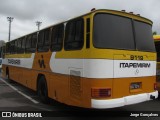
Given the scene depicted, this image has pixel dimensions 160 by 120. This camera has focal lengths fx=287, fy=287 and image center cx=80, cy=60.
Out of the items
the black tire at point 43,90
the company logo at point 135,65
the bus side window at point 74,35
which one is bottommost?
the black tire at point 43,90

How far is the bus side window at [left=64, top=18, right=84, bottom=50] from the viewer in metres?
7.37

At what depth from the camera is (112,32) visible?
734cm

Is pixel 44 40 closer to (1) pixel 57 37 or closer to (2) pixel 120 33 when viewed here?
(1) pixel 57 37

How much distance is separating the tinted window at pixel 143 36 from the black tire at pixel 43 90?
3653 mm

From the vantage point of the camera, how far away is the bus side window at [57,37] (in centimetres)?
864

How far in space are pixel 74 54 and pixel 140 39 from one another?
1994 mm

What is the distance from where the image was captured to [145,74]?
818cm

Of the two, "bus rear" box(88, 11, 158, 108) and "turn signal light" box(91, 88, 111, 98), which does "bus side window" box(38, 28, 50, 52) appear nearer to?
"bus rear" box(88, 11, 158, 108)

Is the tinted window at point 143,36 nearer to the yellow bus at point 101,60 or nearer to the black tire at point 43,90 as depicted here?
the yellow bus at point 101,60

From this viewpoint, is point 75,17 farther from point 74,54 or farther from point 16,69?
point 16,69

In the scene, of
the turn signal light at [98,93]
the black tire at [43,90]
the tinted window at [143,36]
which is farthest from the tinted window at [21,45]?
the turn signal light at [98,93]

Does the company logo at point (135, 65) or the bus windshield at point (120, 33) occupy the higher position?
the bus windshield at point (120, 33)

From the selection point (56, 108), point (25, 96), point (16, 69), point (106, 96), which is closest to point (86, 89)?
point (106, 96)

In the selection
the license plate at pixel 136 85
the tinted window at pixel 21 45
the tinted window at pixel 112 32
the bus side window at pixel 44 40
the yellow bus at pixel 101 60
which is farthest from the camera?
the tinted window at pixel 21 45
